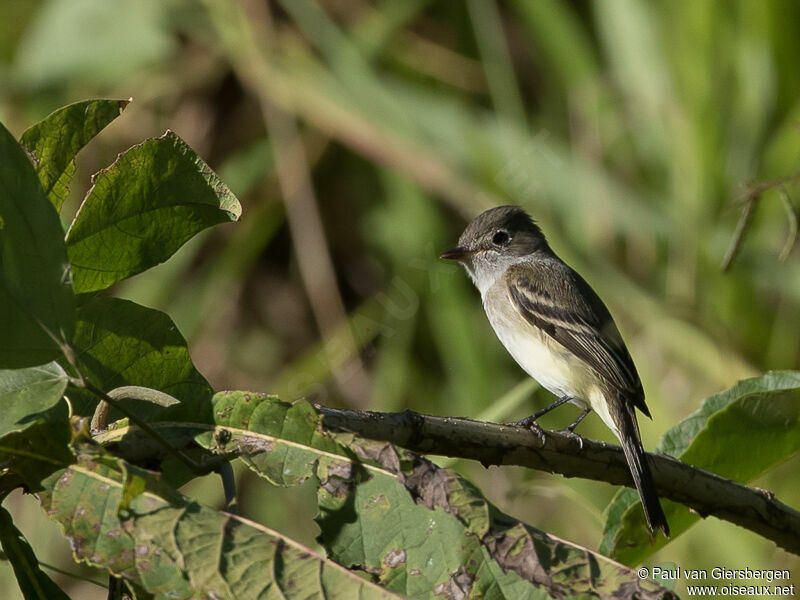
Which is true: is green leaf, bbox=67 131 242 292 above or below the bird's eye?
above

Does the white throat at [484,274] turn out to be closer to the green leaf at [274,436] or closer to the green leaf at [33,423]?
the green leaf at [274,436]

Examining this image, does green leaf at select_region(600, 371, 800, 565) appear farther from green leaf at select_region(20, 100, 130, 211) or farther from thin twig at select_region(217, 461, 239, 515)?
green leaf at select_region(20, 100, 130, 211)

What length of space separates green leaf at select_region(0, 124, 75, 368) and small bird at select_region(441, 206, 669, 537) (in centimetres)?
164

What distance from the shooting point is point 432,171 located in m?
4.67

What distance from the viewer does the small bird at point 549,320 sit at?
316cm

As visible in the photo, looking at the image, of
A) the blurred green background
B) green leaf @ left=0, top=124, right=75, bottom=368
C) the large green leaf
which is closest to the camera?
green leaf @ left=0, top=124, right=75, bottom=368

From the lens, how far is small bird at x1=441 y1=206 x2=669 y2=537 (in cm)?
316

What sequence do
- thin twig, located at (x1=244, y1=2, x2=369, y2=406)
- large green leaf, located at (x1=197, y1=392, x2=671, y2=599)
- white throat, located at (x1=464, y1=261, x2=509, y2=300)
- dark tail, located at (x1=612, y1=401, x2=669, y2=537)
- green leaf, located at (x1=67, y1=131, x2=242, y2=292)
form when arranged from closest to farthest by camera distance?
large green leaf, located at (x1=197, y1=392, x2=671, y2=599) → green leaf, located at (x1=67, y1=131, x2=242, y2=292) → dark tail, located at (x1=612, y1=401, x2=669, y2=537) → white throat, located at (x1=464, y1=261, x2=509, y2=300) → thin twig, located at (x1=244, y1=2, x2=369, y2=406)

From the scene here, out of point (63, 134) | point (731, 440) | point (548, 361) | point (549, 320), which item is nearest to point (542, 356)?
point (548, 361)

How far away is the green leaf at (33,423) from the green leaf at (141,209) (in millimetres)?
243

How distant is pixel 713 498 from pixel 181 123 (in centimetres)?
418

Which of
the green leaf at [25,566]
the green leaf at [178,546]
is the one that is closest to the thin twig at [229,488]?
the green leaf at [178,546]

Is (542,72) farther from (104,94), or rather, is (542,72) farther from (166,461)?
(166,461)

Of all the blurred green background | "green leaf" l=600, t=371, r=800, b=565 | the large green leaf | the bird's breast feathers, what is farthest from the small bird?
the large green leaf
